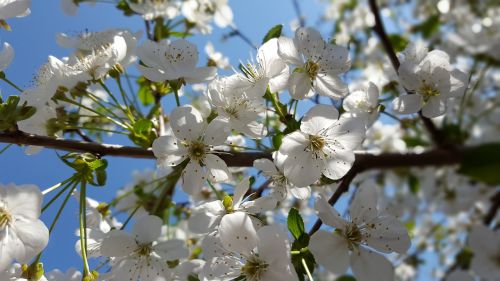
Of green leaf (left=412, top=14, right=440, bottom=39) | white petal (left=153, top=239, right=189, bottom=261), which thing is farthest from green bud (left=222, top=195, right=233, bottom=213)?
green leaf (left=412, top=14, right=440, bottom=39)

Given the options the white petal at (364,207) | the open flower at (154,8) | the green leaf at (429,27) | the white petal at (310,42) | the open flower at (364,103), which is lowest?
Answer: the green leaf at (429,27)

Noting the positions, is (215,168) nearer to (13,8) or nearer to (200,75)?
(200,75)

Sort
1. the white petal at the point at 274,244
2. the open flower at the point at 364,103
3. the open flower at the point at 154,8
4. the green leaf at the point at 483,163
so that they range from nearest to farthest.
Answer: the green leaf at the point at 483,163, the white petal at the point at 274,244, the open flower at the point at 364,103, the open flower at the point at 154,8

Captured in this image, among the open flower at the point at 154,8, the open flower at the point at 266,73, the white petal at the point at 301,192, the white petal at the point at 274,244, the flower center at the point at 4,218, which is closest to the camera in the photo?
the white petal at the point at 274,244

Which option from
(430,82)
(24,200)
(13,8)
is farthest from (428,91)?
(13,8)

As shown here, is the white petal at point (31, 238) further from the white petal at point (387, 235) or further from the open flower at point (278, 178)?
the white petal at point (387, 235)

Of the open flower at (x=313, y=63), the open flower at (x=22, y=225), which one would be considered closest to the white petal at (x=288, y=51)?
the open flower at (x=313, y=63)
